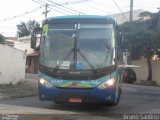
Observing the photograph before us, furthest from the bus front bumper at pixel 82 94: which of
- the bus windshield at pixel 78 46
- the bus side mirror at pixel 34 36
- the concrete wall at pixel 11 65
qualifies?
the concrete wall at pixel 11 65

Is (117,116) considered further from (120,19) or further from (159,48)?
(120,19)

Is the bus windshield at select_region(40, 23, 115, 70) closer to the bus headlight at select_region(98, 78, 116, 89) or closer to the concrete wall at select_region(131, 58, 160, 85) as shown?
the bus headlight at select_region(98, 78, 116, 89)

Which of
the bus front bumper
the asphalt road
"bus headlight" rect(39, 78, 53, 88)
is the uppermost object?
"bus headlight" rect(39, 78, 53, 88)

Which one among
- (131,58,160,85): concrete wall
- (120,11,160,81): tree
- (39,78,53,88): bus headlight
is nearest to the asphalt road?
(39,78,53,88): bus headlight

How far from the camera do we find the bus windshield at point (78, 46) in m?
13.9

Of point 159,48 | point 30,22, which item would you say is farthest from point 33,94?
point 30,22

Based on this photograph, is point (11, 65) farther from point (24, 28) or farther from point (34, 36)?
point (24, 28)

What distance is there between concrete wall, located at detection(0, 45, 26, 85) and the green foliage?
1366 cm

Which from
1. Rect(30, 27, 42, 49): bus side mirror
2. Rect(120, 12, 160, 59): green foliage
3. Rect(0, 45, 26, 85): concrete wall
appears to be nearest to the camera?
Rect(30, 27, 42, 49): bus side mirror

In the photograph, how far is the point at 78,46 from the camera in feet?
46.2

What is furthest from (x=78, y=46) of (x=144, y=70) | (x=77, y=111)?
(x=144, y=70)

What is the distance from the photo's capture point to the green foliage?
4038cm

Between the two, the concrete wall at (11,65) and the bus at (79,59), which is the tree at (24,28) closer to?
the concrete wall at (11,65)

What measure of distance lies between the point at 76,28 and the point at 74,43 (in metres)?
0.57
